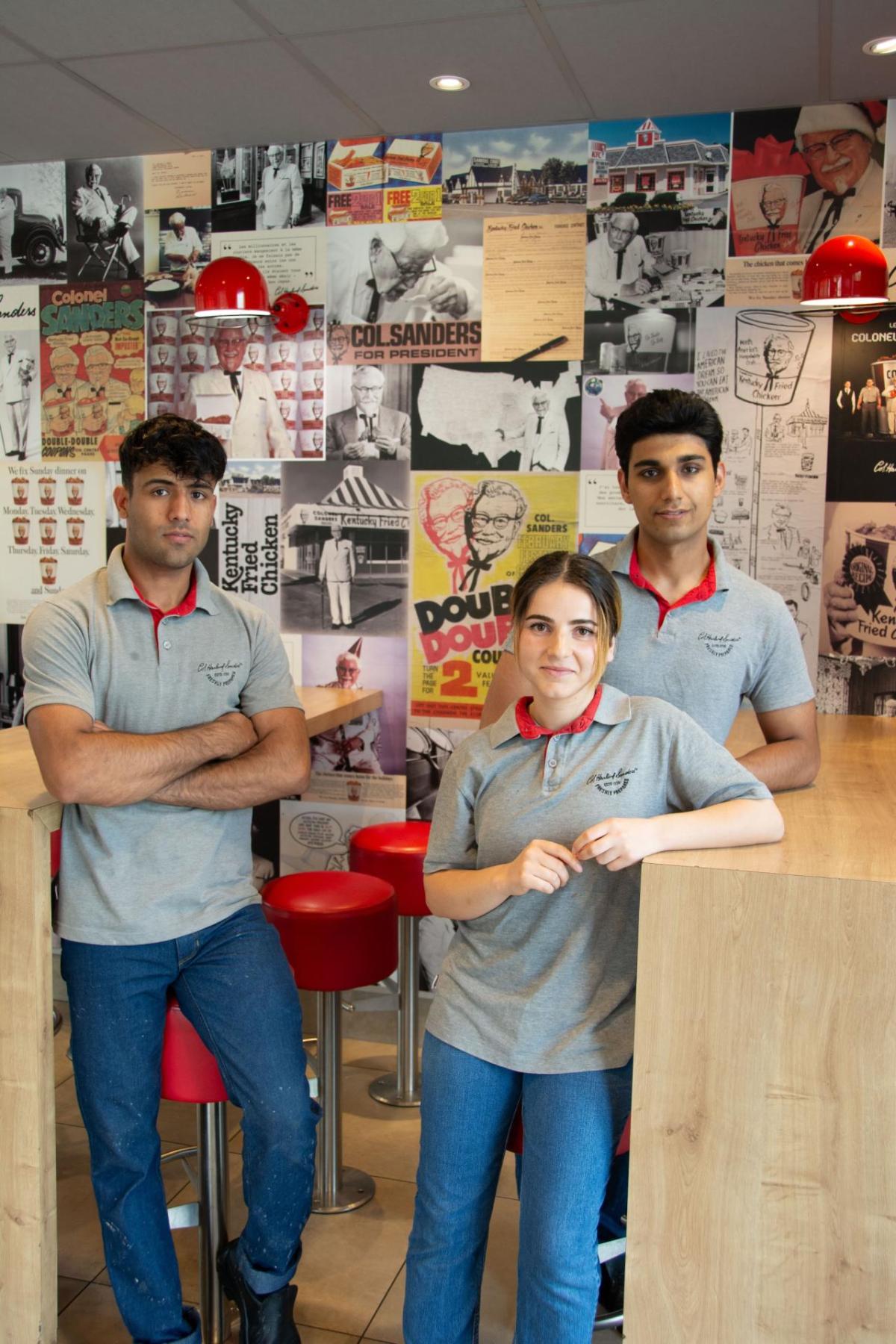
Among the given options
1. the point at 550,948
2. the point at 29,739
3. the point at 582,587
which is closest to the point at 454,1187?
the point at 550,948

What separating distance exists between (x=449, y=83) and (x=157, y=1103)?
2.54 metres

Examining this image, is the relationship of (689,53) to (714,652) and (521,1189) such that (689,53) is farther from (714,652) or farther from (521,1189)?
(521,1189)

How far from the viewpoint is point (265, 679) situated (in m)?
2.31

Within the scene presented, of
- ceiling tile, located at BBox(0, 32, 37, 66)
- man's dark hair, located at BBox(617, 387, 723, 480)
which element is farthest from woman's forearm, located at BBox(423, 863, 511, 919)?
ceiling tile, located at BBox(0, 32, 37, 66)

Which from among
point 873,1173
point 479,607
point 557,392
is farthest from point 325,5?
point 873,1173

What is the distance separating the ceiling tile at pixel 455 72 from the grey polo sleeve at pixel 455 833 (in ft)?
6.06

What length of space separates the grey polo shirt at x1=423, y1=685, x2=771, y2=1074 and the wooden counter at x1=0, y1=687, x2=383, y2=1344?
680 mm

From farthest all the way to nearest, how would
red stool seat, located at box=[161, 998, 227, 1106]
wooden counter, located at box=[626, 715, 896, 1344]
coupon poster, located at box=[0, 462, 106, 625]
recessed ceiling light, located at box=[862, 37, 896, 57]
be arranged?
1. coupon poster, located at box=[0, 462, 106, 625]
2. recessed ceiling light, located at box=[862, 37, 896, 57]
3. red stool seat, located at box=[161, 998, 227, 1106]
4. wooden counter, located at box=[626, 715, 896, 1344]

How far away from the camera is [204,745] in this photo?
6.94 feet

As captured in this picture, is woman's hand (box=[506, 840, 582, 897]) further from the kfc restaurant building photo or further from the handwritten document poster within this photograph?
the handwritten document poster

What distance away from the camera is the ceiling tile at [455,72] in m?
2.76

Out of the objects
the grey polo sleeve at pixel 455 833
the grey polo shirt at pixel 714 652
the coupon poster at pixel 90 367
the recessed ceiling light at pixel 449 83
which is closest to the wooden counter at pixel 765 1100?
the grey polo sleeve at pixel 455 833

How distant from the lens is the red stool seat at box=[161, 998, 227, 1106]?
2039 mm

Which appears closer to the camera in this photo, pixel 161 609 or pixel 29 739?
pixel 161 609
